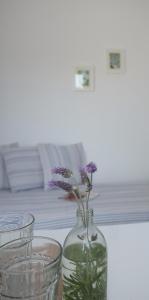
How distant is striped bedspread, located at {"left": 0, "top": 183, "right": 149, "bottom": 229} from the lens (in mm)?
1802

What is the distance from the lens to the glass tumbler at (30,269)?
0.55 m

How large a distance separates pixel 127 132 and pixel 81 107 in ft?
1.82

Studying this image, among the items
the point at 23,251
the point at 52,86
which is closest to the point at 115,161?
the point at 52,86

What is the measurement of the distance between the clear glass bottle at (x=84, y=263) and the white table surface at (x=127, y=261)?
18cm

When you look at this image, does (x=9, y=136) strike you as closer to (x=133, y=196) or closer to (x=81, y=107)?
(x=81, y=107)

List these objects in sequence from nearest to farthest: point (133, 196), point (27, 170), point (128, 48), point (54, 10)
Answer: point (133, 196), point (27, 170), point (54, 10), point (128, 48)

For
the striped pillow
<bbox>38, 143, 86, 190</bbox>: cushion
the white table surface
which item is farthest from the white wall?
the white table surface

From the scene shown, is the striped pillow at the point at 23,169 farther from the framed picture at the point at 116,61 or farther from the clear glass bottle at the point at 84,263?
the clear glass bottle at the point at 84,263

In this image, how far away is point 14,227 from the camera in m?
0.80

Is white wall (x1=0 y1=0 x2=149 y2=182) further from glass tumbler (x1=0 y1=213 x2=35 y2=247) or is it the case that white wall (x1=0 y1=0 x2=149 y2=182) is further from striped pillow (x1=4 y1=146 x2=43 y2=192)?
glass tumbler (x1=0 y1=213 x2=35 y2=247)

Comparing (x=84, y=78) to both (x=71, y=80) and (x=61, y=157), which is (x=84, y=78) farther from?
(x=61, y=157)

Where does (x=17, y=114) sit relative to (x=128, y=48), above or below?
below

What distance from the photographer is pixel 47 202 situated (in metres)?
2.06

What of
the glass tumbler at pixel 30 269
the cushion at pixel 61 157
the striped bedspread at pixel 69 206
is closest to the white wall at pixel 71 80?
the cushion at pixel 61 157
